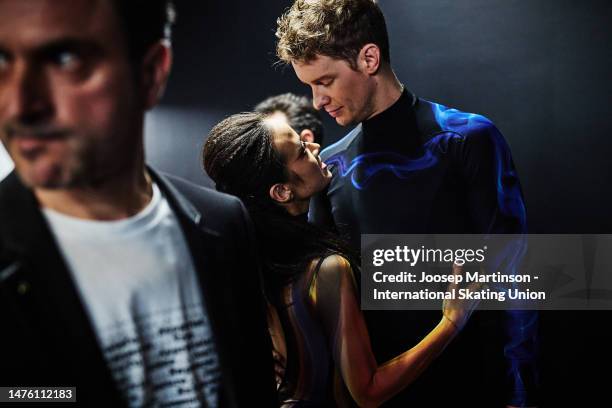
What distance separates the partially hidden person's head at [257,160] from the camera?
1.55 meters

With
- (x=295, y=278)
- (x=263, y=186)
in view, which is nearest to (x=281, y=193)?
(x=263, y=186)

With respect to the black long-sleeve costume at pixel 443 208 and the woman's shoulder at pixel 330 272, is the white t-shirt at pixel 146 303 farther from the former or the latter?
the black long-sleeve costume at pixel 443 208

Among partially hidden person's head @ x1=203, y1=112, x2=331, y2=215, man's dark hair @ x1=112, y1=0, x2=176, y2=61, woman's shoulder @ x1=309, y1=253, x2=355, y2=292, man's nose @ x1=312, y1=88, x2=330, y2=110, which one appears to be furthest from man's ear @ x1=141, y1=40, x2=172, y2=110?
man's nose @ x1=312, y1=88, x2=330, y2=110

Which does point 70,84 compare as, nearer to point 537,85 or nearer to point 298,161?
point 298,161

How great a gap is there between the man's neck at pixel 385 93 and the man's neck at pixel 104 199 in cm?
93

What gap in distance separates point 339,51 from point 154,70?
863 millimetres

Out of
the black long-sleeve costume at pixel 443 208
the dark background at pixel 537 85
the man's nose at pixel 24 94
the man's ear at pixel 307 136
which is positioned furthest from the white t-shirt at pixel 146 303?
the man's ear at pixel 307 136

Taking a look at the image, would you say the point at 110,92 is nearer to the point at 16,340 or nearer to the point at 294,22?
the point at 16,340

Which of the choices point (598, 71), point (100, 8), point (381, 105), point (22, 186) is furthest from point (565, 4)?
point (22, 186)

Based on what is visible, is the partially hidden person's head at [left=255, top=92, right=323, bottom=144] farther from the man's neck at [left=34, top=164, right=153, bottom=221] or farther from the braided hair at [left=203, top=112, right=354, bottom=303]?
the man's neck at [left=34, top=164, right=153, bottom=221]

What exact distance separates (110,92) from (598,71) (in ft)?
4.96

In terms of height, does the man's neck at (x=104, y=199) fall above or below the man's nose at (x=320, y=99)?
below

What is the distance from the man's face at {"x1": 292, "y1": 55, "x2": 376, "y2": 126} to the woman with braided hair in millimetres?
198

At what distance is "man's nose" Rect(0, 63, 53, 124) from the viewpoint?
84 cm
